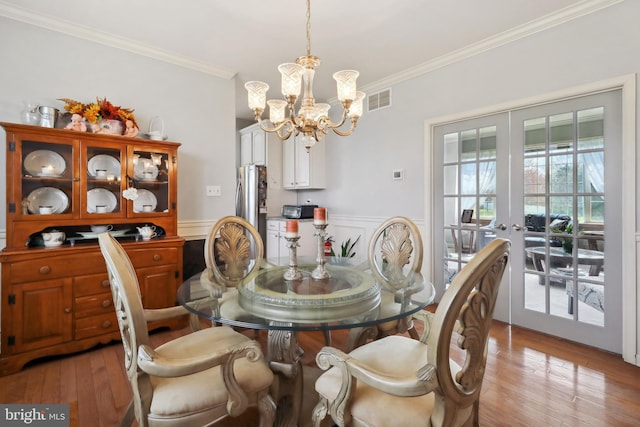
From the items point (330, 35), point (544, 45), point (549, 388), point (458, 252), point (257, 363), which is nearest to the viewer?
point (257, 363)

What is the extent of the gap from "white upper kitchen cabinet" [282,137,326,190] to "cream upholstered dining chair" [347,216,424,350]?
2.37m

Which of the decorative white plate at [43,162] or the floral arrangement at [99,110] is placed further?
the floral arrangement at [99,110]

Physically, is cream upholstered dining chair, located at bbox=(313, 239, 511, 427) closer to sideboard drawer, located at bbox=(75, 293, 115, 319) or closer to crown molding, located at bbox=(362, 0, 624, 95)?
sideboard drawer, located at bbox=(75, 293, 115, 319)

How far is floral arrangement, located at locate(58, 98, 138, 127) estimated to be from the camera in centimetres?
249

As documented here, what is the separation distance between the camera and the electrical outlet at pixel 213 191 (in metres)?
3.45

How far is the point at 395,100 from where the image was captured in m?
3.69

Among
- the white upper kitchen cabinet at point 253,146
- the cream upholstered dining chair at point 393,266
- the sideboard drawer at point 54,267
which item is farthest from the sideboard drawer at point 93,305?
the white upper kitchen cabinet at point 253,146

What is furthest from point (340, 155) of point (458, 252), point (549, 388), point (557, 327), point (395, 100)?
point (549, 388)

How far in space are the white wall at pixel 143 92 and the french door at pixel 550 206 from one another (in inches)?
96.8

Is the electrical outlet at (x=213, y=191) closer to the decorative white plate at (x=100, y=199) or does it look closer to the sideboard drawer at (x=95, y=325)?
the decorative white plate at (x=100, y=199)

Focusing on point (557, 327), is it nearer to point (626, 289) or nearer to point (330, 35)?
point (626, 289)

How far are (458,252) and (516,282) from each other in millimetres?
574

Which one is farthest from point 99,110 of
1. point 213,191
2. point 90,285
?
point 90,285

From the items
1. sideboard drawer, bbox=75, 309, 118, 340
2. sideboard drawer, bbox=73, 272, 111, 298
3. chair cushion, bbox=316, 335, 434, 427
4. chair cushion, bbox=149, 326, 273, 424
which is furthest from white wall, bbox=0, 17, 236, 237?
chair cushion, bbox=316, 335, 434, 427
